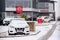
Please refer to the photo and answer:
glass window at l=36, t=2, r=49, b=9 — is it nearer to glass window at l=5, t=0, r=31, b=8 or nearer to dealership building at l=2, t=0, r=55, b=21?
dealership building at l=2, t=0, r=55, b=21

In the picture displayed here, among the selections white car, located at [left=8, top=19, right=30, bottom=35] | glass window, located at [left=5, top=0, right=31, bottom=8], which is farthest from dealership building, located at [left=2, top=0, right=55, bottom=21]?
white car, located at [left=8, top=19, right=30, bottom=35]

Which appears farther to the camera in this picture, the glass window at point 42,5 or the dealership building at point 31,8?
the glass window at point 42,5

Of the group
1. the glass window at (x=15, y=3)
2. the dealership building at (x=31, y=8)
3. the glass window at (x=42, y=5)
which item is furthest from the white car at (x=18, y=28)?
the glass window at (x=42, y=5)

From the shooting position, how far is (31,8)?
263 ft

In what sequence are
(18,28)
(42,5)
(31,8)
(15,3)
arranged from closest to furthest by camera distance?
(18,28) < (15,3) < (31,8) < (42,5)

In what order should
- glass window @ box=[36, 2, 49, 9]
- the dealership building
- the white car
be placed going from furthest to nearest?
glass window @ box=[36, 2, 49, 9] → the dealership building → the white car

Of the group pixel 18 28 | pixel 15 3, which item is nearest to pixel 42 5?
pixel 15 3

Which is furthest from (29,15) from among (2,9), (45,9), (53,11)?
(2,9)

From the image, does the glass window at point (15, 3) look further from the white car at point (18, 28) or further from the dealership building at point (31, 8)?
the white car at point (18, 28)

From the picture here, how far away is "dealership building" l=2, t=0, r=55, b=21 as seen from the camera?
77375 mm

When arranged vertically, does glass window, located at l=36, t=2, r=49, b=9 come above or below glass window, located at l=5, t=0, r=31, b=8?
below

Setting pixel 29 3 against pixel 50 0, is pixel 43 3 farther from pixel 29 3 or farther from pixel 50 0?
pixel 29 3

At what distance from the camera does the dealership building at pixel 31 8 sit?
77.4m

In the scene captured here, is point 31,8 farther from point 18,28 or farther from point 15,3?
point 18,28
